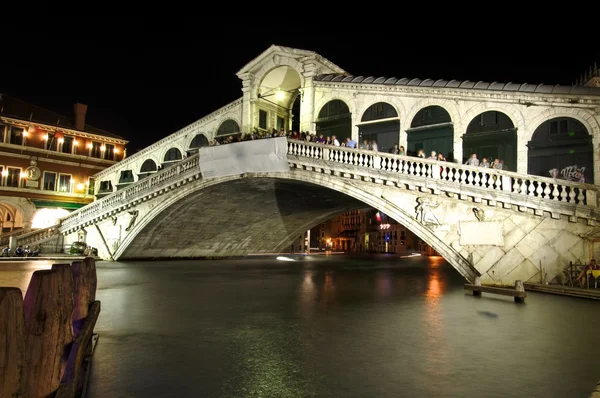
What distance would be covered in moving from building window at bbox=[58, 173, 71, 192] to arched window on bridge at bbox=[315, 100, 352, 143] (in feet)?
87.9

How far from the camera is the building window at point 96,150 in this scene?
139ft

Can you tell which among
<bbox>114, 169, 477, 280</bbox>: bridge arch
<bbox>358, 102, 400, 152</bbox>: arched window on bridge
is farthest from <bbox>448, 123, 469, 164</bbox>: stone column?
<bbox>114, 169, 477, 280</bbox>: bridge arch

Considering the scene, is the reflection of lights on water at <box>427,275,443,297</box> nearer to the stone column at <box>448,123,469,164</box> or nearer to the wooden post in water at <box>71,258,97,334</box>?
the stone column at <box>448,123,469,164</box>

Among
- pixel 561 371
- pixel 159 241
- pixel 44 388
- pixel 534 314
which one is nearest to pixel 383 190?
pixel 534 314

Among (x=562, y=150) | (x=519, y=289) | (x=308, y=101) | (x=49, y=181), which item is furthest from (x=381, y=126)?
(x=49, y=181)

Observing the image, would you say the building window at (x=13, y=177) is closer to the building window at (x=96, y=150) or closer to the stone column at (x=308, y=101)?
the building window at (x=96, y=150)

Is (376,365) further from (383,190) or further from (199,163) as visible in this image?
(199,163)

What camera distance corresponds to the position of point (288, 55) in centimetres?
2564

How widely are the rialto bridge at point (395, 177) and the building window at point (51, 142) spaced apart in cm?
997

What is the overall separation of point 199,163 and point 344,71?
34.4ft

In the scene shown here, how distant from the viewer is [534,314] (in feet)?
33.5

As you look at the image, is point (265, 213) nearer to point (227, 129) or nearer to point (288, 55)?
point (227, 129)

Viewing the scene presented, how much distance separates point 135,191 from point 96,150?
18.1 m

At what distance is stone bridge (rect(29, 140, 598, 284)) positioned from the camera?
49.2 feet
